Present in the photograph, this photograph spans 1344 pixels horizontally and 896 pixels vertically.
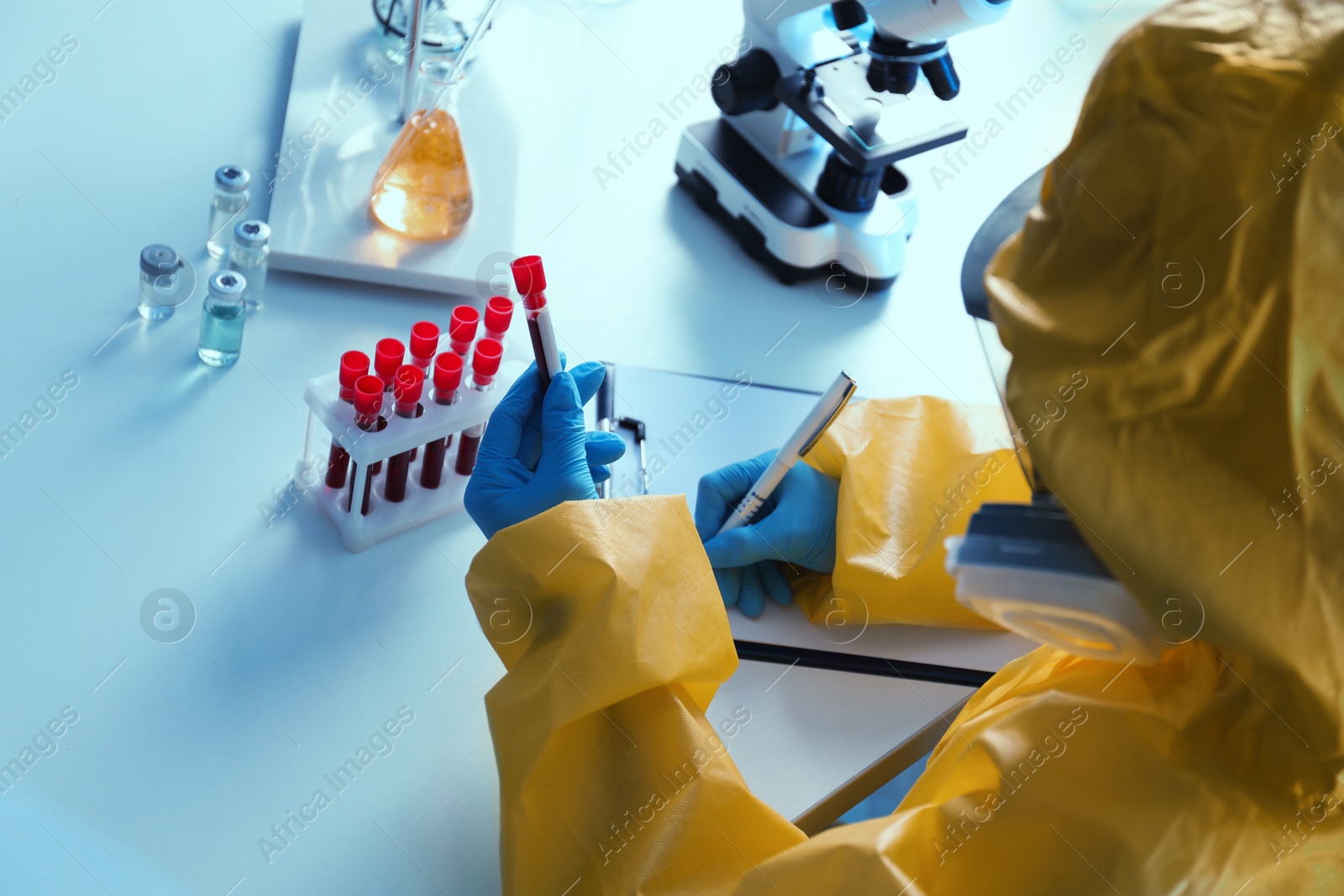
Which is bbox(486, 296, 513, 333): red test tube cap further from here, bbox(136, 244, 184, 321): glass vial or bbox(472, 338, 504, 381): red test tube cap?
bbox(136, 244, 184, 321): glass vial

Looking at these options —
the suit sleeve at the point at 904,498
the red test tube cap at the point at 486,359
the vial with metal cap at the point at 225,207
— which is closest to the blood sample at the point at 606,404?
the red test tube cap at the point at 486,359

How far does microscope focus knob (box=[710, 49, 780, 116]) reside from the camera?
141 cm

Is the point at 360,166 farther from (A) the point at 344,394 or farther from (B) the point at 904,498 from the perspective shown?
(B) the point at 904,498

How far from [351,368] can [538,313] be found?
0.18 meters

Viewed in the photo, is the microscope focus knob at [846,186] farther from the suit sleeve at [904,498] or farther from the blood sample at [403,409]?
the blood sample at [403,409]

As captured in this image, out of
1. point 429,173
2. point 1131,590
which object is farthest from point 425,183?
point 1131,590

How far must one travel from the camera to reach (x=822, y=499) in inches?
43.3

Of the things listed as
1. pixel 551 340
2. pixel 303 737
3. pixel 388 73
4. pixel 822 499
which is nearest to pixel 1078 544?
pixel 822 499

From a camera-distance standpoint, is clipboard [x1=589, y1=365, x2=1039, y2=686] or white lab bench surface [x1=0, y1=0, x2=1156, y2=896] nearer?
white lab bench surface [x1=0, y1=0, x2=1156, y2=896]

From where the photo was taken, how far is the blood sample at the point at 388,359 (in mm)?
1036

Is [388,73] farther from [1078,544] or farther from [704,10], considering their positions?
[1078,544]

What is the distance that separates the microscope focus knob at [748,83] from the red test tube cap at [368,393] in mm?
660

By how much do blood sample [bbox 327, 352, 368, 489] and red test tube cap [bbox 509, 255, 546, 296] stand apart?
0.18 metres

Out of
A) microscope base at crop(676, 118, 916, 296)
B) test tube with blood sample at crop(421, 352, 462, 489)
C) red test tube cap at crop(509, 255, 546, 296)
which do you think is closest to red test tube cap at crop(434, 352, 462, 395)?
test tube with blood sample at crop(421, 352, 462, 489)
